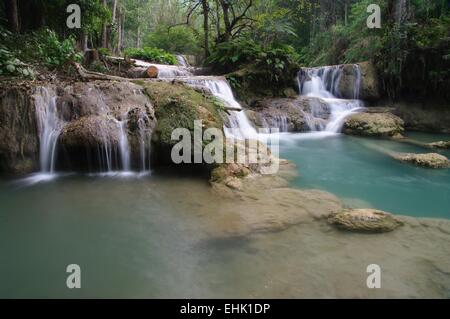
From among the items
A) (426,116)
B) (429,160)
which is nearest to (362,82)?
(426,116)

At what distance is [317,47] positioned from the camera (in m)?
20.2

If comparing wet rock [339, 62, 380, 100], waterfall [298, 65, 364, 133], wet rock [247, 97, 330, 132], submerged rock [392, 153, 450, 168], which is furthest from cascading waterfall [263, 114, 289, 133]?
submerged rock [392, 153, 450, 168]

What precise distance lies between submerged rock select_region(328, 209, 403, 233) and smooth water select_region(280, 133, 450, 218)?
0.73m

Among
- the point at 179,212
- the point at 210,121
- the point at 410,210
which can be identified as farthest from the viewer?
the point at 210,121

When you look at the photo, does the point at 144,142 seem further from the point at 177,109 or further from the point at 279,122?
the point at 279,122

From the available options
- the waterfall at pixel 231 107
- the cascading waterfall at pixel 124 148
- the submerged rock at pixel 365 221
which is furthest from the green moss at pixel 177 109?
the submerged rock at pixel 365 221

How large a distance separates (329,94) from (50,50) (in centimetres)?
945

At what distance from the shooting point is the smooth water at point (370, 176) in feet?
16.6

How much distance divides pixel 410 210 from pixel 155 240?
367cm

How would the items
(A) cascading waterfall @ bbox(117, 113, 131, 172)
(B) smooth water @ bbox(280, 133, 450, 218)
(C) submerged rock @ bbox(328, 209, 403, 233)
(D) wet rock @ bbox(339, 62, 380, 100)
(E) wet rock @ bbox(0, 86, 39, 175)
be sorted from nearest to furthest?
(C) submerged rock @ bbox(328, 209, 403, 233) → (B) smooth water @ bbox(280, 133, 450, 218) → (E) wet rock @ bbox(0, 86, 39, 175) → (A) cascading waterfall @ bbox(117, 113, 131, 172) → (D) wet rock @ bbox(339, 62, 380, 100)

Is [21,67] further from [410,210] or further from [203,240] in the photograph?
[410,210]

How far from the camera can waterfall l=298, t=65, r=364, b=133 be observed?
10.6 meters

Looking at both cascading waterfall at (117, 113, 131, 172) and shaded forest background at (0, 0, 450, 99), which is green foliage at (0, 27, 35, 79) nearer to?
shaded forest background at (0, 0, 450, 99)
